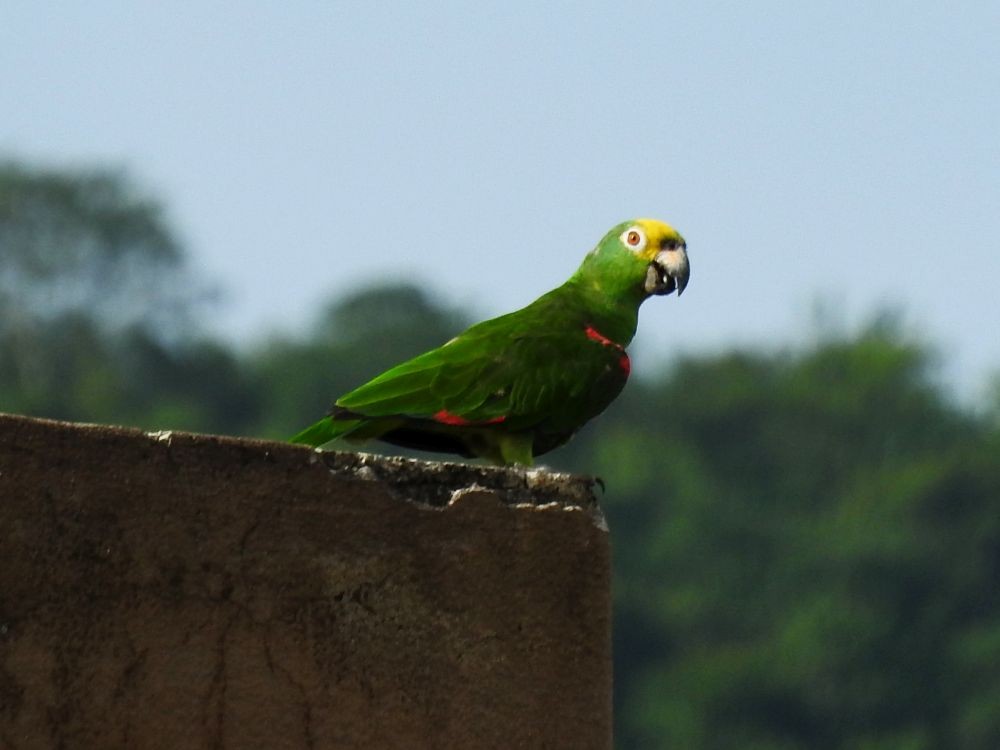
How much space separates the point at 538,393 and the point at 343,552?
7.42 feet

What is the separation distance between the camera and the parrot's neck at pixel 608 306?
7.05m

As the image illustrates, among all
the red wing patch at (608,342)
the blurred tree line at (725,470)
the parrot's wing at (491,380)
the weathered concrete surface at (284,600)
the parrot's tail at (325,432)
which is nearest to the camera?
the weathered concrete surface at (284,600)

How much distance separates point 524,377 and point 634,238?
0.91 m

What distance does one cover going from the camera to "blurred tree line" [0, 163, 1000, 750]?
2357 inches

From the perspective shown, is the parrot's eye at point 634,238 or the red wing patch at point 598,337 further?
the parrot's eye at point 634,238

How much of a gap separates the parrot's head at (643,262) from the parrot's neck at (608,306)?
1 cm

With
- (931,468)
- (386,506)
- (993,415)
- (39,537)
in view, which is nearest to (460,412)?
(386,506)

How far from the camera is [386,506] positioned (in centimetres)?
436

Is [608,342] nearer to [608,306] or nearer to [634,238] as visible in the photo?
[608,306]

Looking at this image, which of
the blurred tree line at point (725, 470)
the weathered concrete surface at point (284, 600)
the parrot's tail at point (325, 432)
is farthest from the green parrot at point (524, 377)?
the blurred tree line at point (725, 470)

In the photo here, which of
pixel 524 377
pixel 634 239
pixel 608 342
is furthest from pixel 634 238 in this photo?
pixel 524 377

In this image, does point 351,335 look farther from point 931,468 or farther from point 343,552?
point 343,552

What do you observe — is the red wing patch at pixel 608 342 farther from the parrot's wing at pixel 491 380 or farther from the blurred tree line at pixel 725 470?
the blurred tree line at pixel 725 470

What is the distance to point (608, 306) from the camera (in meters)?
7.20
